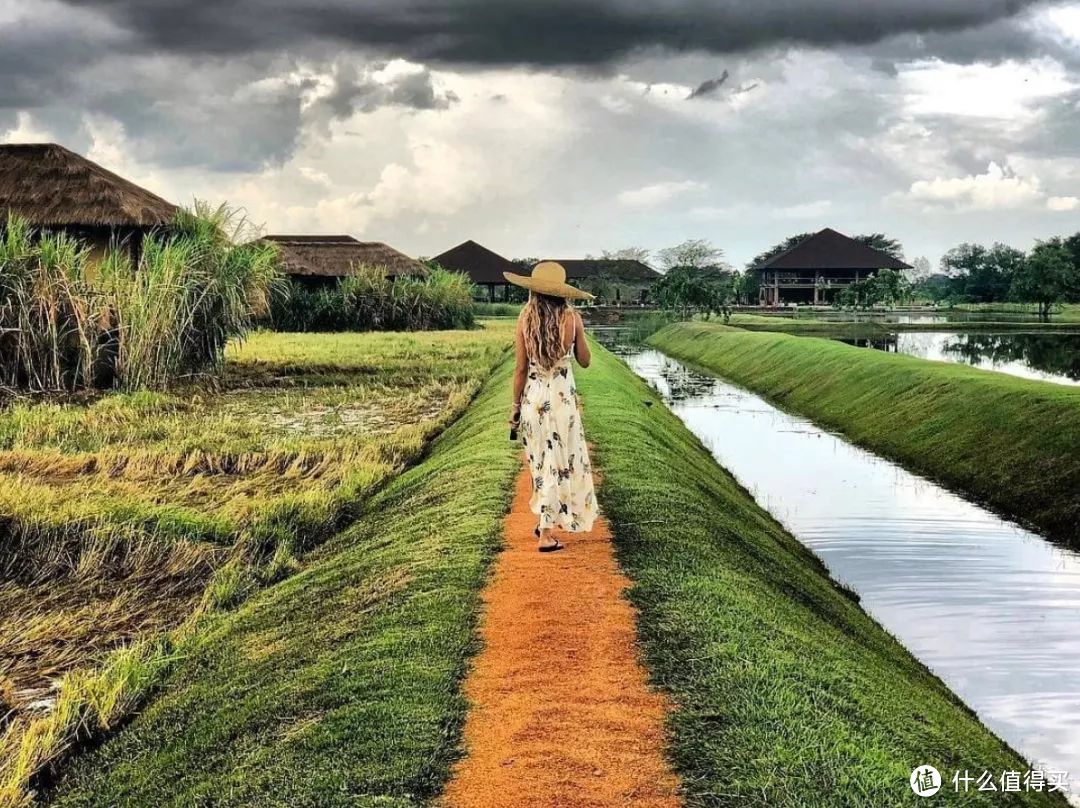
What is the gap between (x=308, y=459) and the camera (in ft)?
37.1

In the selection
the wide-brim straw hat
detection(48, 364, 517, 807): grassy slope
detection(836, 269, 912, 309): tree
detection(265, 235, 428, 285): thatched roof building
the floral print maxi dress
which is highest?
detection(265, 235, 428, 285): thatched roof building

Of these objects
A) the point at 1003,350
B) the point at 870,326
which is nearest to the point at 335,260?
the point at 870,326

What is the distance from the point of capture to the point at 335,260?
44.6 meters

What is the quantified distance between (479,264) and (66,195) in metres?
44.0

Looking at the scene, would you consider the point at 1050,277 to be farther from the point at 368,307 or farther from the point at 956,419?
the point at 956,419

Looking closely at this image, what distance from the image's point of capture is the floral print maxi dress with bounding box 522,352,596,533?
6.28 m

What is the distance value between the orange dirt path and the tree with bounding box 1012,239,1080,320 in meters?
57.0

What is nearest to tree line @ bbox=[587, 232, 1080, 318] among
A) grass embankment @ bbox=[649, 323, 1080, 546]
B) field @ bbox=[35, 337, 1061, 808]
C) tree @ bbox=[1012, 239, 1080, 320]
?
tree @ bbox=[1012, 239, 1080, 320]

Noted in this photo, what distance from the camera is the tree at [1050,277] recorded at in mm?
56344

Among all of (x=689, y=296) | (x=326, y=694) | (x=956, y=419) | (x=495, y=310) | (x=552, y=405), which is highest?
(x=689, y=296)

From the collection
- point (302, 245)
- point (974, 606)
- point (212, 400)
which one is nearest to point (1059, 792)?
point (974, 606)

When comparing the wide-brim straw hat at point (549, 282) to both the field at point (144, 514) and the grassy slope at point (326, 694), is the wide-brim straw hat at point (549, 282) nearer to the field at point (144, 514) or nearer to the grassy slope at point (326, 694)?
the grassy slope at point (326, 694)

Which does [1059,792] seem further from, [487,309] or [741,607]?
[487,309]

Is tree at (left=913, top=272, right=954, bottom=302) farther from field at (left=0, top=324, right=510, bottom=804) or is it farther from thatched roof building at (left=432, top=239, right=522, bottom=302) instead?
field at (left=0, top=324, right=510, bottom=804)
